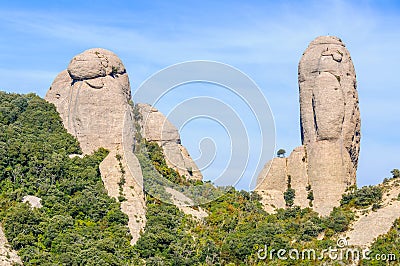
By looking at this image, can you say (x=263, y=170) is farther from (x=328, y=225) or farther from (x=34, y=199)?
(x=34, y=199)

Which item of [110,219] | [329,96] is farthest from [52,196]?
[329,96]

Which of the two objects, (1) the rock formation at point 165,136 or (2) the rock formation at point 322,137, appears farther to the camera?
(1) the rock formation at point 165,136

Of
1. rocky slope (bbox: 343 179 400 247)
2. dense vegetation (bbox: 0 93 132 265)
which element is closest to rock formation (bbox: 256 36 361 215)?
rocky slope (bbox: 343 179 400 247)

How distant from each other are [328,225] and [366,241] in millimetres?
4530

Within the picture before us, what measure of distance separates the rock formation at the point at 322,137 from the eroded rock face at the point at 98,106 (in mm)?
12936

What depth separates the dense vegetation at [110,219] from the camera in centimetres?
7662

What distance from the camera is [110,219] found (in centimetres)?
8119

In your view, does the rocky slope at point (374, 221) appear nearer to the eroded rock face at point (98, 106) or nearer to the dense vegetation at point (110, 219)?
the dense vegetation at point (110, 219)

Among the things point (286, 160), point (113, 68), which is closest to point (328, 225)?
point (286, 160)

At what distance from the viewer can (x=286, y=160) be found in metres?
93.1

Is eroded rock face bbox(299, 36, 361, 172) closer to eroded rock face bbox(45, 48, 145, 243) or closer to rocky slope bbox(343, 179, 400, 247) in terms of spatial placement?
rocky slope bbox(343, 179, 400, 247)

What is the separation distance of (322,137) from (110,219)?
20728 millimetres

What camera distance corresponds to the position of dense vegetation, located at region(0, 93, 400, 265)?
76.6 m

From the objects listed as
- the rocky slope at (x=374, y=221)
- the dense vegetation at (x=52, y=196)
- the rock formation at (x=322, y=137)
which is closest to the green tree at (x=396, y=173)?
the rocky slope at (x=374, y=221)
